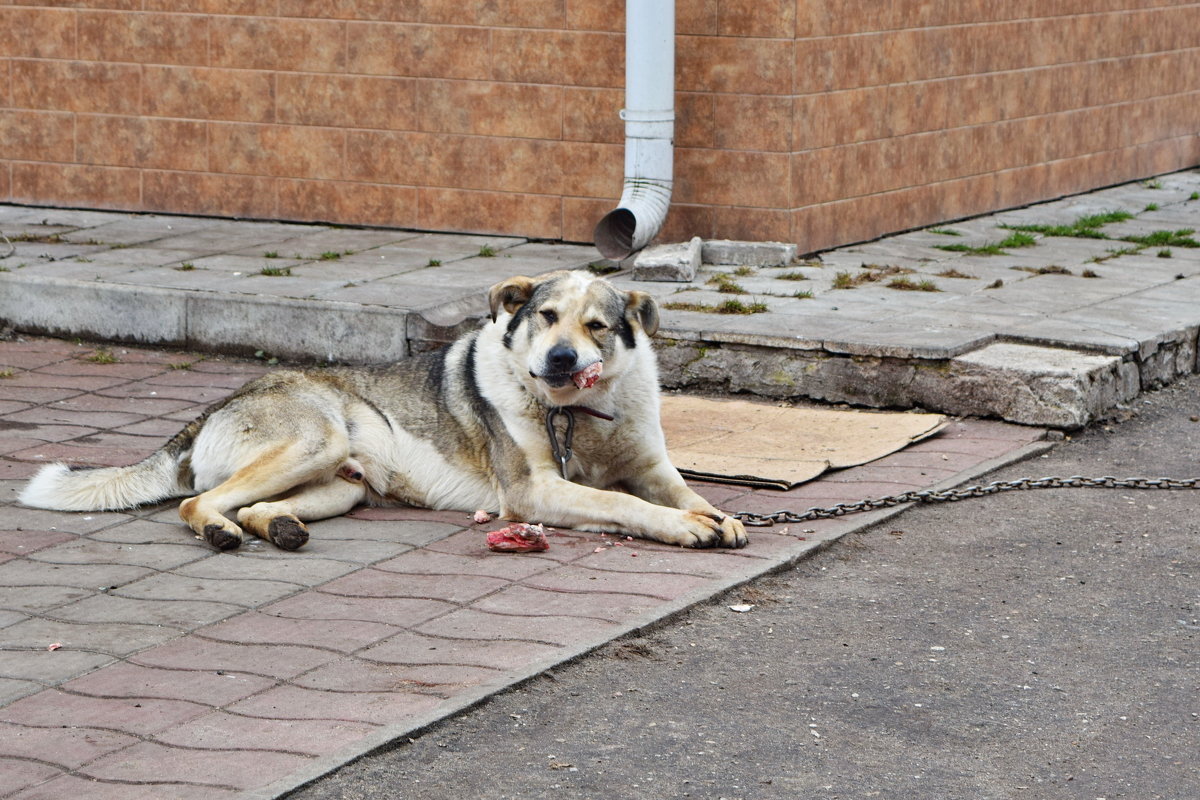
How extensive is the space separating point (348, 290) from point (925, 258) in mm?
3499

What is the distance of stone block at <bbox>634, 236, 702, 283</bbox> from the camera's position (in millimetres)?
9023

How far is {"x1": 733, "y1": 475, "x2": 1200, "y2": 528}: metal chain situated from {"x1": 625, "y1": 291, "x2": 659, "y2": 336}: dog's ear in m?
0.75

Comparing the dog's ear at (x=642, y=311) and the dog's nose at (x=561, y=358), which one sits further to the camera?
the dog's ear at (x=642, y=311)

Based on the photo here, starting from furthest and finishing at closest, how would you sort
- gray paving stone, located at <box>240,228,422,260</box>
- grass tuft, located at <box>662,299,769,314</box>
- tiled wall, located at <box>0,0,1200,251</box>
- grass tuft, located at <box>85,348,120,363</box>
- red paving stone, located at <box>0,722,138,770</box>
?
gray paving stone, located at <box>240,228,422,260</box> → tiled wall, located at <box>0,0,1200,251</box> → grass tuft, located at <box>85,348,120,363</box> → grass tuft, located at <box>662,299,769,314</box> → red paving stone, located at <box>0,722,138,770</box>

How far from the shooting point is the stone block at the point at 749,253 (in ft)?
31.3

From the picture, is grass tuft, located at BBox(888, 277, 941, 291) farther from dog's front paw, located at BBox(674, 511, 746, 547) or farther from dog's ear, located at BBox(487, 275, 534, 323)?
dog's front paw, located at BBox(674, 511, 746, 547)

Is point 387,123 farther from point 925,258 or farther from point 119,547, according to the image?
point 119,547

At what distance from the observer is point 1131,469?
6680 mm

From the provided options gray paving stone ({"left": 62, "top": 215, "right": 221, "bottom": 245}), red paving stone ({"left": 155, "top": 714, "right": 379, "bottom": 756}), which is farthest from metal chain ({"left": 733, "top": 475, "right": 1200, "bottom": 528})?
gray paving stone ({"left": 62, "top": 215, "right": 221, "bottom": 245})

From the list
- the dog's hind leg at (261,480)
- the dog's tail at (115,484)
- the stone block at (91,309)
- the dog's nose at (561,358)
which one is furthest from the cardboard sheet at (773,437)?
the stone block at (91,309)

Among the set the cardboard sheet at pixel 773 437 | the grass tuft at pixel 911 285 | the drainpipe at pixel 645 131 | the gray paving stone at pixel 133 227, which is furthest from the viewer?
the gray paving stone at pixel 133 227

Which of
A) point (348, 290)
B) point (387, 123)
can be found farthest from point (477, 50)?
point (348, 290)

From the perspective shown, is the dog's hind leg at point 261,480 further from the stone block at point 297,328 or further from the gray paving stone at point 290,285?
the gray paving stone at point 290,285

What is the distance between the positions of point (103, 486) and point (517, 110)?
16.3ft
